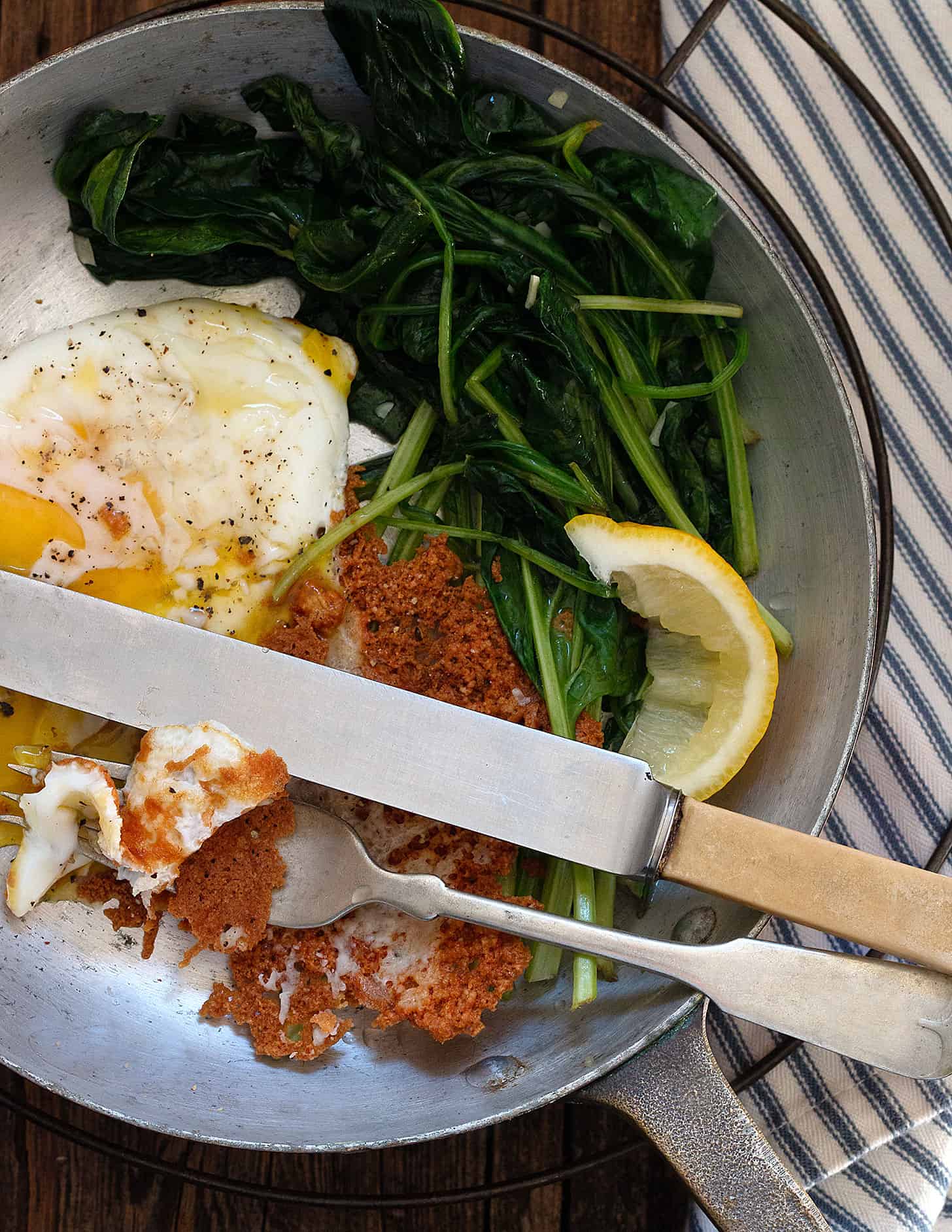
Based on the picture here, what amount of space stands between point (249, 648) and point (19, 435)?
689mm

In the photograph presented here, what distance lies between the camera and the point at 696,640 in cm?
204

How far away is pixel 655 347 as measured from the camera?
85.0 inches

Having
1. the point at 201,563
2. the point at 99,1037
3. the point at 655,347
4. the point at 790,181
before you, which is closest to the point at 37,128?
the point at 201,563

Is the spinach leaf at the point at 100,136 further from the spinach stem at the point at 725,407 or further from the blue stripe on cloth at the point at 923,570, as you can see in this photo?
the blue stripe on cloth at the point at 923,570

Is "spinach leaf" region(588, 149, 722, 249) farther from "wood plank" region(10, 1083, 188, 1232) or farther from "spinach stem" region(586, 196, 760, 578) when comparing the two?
"wood plank" region(10, 1083, 188, 1232)

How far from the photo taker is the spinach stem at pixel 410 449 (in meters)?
2.22

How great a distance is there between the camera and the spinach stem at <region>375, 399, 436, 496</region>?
2.22 meters

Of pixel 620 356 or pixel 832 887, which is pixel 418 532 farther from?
pixel 832 887

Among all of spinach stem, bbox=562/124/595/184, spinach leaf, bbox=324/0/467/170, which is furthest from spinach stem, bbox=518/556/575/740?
spinach leaf, bbox=324/0/467/170

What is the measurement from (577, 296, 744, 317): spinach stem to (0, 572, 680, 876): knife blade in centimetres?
92

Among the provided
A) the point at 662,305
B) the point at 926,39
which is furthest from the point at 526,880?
the point at 926,39

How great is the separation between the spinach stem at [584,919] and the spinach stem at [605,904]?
0.10 feet

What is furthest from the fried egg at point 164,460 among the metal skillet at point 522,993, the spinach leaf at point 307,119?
the spinach leaf at point 307,119

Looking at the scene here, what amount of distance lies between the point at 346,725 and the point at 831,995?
1038 mm
